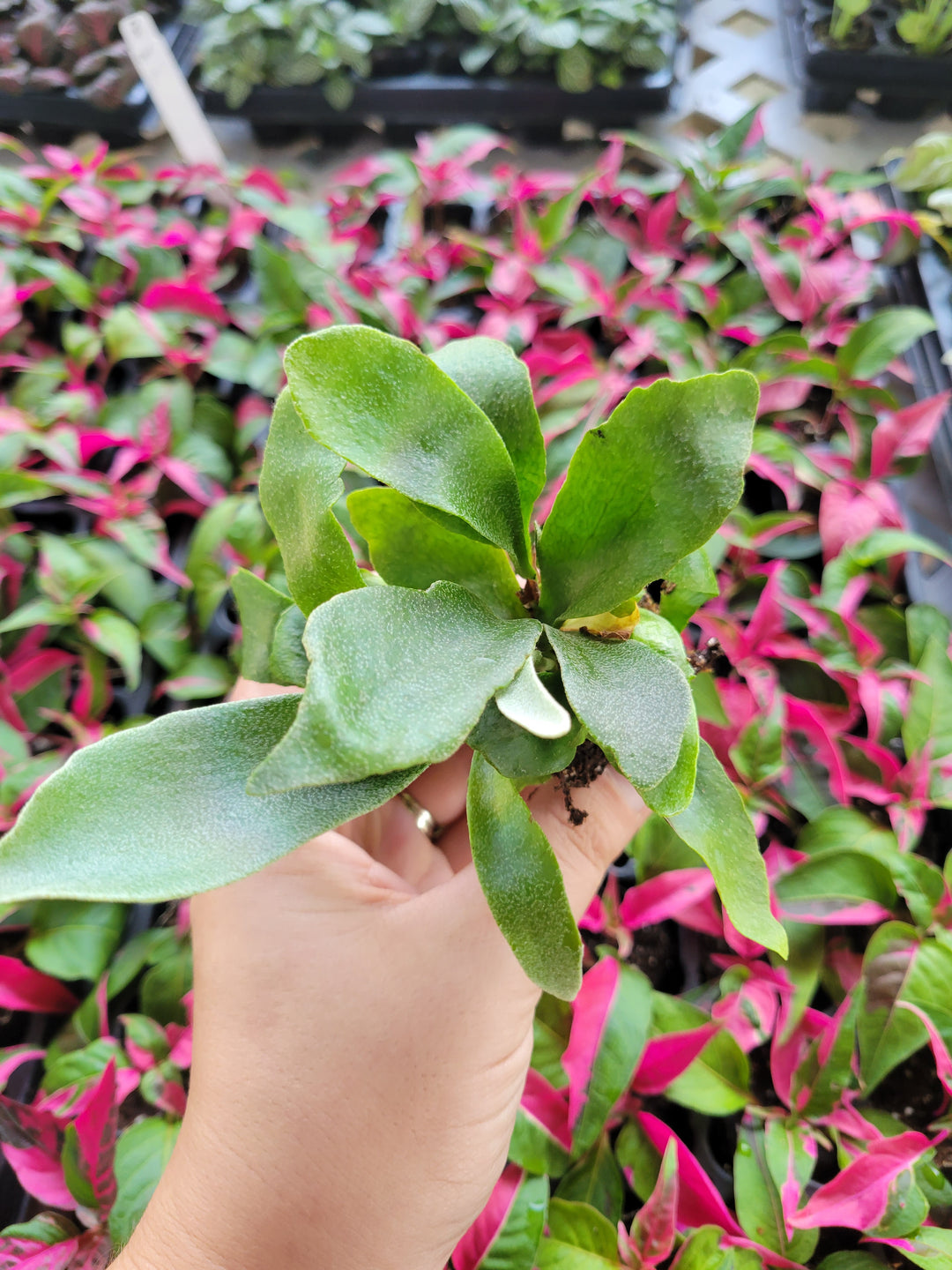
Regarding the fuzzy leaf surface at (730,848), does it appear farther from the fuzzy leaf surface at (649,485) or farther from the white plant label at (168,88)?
→ the white plant label at (168,88)

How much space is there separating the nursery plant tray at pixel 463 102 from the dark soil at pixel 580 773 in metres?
1.68

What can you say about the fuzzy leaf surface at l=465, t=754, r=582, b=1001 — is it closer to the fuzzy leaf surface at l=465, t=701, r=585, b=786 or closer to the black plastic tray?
the fuzzy leaf surface at l=465, t=701, r=585, b=786

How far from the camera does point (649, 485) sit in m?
0.37

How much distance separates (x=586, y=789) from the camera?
515 mm

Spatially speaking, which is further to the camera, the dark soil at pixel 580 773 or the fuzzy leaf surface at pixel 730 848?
the dark soil at pixel 580 773

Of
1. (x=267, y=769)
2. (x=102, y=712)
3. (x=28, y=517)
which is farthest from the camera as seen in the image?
(x=28, y=517)

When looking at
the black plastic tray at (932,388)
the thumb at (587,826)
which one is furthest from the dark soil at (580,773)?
the black plastic tray at (932,388)

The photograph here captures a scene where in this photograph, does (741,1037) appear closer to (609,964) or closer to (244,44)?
(609,964)

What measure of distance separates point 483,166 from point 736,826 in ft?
5.56

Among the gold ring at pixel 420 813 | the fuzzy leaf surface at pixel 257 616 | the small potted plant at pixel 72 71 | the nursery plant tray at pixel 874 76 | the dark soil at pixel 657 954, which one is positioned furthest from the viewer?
the small potted plant at pixel 72 71

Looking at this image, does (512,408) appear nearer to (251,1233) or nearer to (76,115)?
(251,1233)

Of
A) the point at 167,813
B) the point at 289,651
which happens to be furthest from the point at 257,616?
the point at 167,813

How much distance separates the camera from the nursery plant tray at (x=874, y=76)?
5.24 feet

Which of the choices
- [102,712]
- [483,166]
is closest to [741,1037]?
[102,712]
